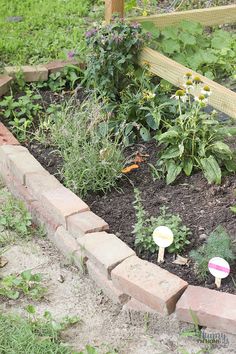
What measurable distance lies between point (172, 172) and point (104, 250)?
812 millimetres

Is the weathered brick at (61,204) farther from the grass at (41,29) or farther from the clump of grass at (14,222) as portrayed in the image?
the grass at (41,29)

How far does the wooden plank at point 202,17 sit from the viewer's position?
17.0 ft

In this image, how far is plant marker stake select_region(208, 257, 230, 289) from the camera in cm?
320

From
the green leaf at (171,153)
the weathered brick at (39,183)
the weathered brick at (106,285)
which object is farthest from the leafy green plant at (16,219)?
the green leaf at (171,153)

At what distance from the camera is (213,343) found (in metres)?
3.10

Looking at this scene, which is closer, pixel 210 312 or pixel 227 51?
pixel 210 312

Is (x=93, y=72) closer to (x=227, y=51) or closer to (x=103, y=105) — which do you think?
(x=103, y=105)

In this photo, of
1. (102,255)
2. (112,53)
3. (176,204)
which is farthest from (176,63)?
(102,255)

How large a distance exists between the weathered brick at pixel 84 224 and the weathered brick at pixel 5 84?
69.1 inches

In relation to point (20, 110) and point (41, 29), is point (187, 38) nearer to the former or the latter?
point (20, 110)

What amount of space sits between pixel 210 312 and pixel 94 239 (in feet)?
2.50

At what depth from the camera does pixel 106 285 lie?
3.40m

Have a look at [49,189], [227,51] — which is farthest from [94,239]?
[227,51]

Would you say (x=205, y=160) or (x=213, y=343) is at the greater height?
(x=205, y=160)
